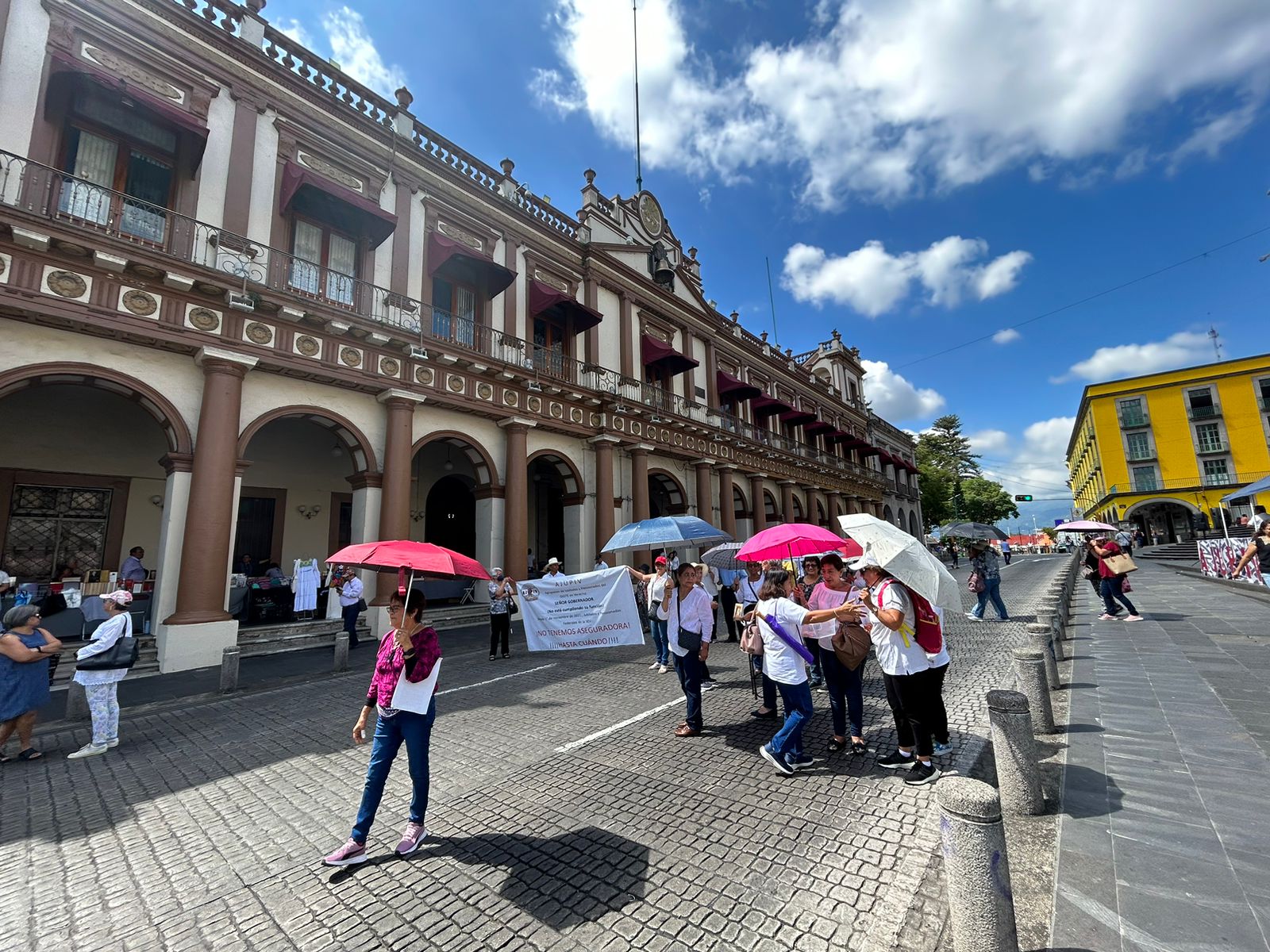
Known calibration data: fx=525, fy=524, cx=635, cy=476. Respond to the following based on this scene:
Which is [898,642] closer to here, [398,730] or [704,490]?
[398,730]

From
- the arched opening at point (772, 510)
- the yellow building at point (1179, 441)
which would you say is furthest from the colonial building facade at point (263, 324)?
the yellow building at point (1179, 441)

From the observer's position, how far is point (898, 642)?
171 inches

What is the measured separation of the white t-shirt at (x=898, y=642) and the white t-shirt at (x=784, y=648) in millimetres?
646

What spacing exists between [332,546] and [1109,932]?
1720 centimetres

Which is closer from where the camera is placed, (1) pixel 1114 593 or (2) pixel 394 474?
(1) pixel 1114 593

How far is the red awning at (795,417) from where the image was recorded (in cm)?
2841

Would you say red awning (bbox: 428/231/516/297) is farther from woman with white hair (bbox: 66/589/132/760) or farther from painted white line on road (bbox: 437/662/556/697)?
woman with white hair (bbox: 66/589/132/760)

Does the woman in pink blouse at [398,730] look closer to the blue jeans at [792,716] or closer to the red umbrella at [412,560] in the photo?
the red umbrella at [412,560]

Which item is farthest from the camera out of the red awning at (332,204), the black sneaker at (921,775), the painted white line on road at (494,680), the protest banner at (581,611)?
the red awning at (332,204)

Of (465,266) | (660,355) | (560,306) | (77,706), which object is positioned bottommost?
(77,706)

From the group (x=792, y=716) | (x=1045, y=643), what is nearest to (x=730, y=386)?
(x=1045, y=643)

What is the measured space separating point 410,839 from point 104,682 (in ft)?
15.3

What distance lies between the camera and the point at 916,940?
2.60 m

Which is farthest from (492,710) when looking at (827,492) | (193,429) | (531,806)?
(827,492)
